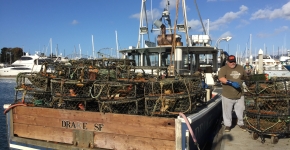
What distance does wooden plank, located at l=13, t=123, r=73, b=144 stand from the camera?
4758mm

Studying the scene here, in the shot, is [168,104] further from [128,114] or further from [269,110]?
[269,110]

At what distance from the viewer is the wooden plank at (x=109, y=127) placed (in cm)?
402

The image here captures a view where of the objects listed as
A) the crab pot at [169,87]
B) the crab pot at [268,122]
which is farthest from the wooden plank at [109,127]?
the crab pot at [268,122]

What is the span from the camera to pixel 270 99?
488 cm

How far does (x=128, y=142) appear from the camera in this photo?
427 centimetres

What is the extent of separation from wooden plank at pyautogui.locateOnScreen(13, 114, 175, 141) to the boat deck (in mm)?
1426

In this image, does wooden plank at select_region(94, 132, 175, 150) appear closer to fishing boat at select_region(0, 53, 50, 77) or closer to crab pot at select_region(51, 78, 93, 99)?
crab pot at select_region(51, 78, 93, 99)

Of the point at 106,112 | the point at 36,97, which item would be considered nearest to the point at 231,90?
the point at 106,112

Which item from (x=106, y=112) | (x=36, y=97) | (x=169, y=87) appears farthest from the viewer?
(x=36, y=97)

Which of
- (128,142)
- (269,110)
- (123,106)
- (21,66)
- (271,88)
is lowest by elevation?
(128,142)

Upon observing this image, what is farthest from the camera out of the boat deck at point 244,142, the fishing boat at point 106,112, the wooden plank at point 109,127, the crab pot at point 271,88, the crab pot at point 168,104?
→ the crab pot at point 271,88

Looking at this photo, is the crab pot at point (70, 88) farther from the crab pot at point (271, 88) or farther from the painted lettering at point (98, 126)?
the crab pot at point (271, 88)

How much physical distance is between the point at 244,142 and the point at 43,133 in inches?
153

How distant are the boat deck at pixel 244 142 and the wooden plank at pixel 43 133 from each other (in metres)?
2.88
